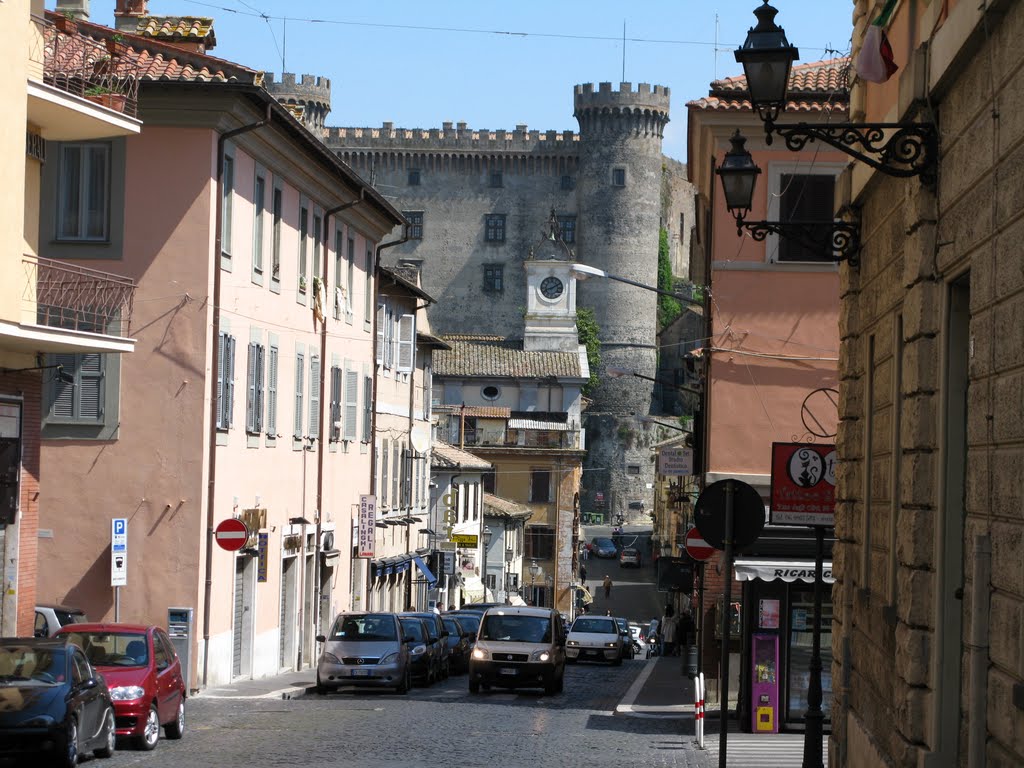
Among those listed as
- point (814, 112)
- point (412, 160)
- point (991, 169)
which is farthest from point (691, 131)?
point (412, 160)

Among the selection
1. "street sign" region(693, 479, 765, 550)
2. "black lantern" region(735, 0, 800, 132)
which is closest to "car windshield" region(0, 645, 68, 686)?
"street sign" region(693, 479, 765, 550)

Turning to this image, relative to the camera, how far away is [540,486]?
80312 mm

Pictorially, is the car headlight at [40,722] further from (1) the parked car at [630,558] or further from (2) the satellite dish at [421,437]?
(1) the parked car at [630,558]

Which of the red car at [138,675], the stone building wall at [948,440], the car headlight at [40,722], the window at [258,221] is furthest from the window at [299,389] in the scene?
the stone building wall at [948,440]

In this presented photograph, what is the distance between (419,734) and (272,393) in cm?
1259

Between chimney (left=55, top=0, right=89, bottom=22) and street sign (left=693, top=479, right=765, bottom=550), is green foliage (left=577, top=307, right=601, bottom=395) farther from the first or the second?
street sign (left=693, top=479, right=765, bottom=550)

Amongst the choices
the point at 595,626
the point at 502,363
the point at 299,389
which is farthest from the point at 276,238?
the point at 502,363

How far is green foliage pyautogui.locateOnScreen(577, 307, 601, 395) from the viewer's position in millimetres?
112125

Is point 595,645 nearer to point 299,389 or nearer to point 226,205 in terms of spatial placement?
point 299,389

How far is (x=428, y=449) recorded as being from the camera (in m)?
52.1

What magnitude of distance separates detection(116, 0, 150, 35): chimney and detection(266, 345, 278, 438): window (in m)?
6.20

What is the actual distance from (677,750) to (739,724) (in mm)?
2442

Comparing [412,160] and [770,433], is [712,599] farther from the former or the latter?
[412,160]

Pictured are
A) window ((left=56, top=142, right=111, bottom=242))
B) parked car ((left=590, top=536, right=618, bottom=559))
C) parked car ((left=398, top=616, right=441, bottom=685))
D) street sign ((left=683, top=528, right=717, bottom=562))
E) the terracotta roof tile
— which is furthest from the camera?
parked car ((left=590, top=536, right=618, bottom=559))
